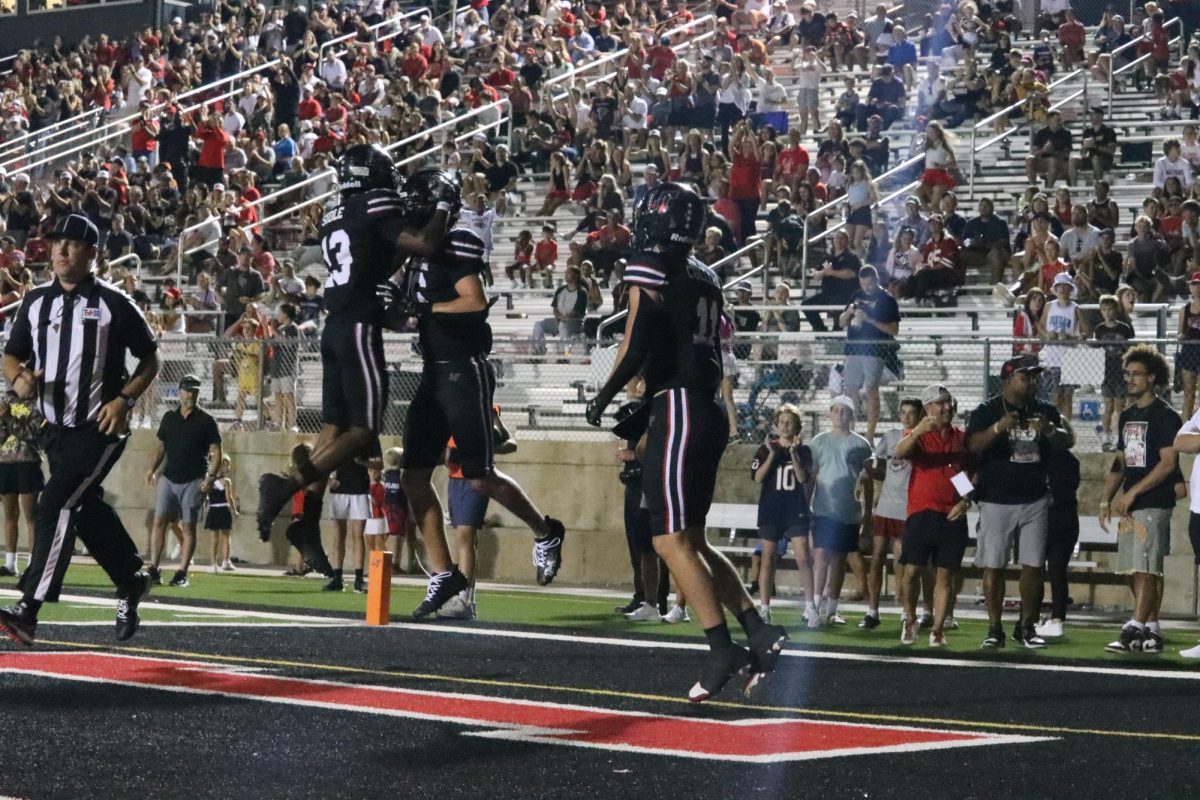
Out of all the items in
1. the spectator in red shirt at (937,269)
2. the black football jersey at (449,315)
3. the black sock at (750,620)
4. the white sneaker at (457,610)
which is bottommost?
the white sneaker at (457,610)

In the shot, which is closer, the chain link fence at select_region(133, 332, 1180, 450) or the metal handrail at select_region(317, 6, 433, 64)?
the chain link fence at select_region(133, 332, 1180, 450)

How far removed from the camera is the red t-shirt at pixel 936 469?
13.7m

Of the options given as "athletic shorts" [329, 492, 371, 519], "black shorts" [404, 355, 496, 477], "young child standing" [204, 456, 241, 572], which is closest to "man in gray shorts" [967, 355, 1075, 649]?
"black shorts" [404, 355, 496, 477]

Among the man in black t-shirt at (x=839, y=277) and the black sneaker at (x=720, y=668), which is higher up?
the man in black t-shirt at (x=839, y=277)

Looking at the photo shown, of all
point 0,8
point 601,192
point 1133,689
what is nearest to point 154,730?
point 1133,689

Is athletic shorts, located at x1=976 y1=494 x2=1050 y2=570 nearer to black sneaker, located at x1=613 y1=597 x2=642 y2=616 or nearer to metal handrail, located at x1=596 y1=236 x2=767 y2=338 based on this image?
black sneaker, located at x1=613 y1=597 x2=642 y2=616

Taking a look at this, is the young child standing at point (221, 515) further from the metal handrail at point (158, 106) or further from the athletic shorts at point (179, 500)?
the metal handrail at point (158, 106)

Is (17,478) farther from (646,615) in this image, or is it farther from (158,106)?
(158,106)

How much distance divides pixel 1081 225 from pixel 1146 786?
1283 centimetres

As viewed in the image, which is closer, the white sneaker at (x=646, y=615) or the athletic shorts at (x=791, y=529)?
the athletic shorts at (x=791, y=529)

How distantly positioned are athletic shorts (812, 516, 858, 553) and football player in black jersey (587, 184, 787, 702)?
6594 mm

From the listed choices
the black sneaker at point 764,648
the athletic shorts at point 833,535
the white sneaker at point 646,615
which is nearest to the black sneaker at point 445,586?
the black sneaker at point 764,648

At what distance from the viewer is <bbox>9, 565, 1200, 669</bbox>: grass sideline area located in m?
13.0

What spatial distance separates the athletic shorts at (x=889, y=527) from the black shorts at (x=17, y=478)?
25.6ft
